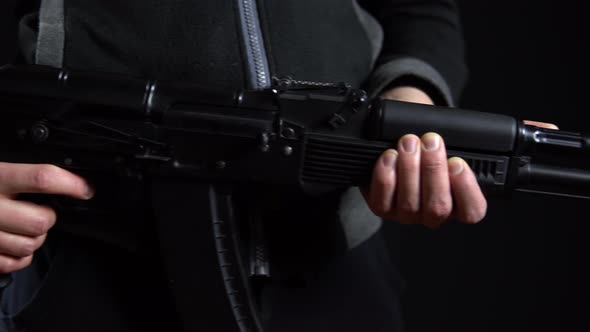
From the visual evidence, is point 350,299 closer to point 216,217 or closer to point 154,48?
point 216,217

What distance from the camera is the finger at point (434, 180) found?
494 millimetres

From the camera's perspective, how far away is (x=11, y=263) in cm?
56

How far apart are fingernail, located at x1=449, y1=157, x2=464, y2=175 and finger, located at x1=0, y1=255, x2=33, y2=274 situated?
411mm

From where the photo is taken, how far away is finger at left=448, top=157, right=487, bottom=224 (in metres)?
0.50

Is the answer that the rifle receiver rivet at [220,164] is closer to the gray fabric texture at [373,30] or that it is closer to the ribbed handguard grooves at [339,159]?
the ribbed handguard grooves at [339,159]

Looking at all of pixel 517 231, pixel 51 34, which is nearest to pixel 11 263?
pixel 51 34

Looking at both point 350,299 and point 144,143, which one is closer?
point 144,143

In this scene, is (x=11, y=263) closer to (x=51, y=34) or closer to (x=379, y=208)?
(x=51, y=34)

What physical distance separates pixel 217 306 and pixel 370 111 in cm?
24

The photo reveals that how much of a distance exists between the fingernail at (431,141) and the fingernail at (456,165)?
21mm

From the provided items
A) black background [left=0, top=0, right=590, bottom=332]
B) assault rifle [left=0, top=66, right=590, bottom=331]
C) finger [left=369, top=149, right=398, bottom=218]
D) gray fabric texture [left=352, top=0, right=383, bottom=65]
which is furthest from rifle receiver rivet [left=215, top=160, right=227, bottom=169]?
black background [left=0, top=0, right=590, bottom=332]

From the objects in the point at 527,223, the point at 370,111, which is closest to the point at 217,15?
the point at 370,111

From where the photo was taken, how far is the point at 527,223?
1187 millimetres

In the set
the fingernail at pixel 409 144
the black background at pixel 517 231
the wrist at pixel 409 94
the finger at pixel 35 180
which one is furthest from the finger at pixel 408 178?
the black background at pixel 517 231
